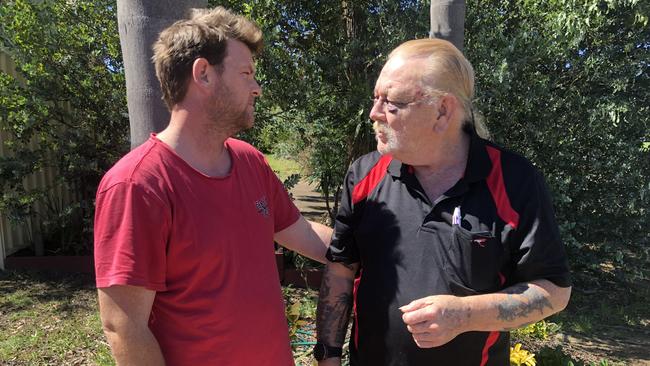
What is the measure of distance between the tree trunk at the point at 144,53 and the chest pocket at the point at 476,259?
1.30m

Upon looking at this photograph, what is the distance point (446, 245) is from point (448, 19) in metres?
2.32

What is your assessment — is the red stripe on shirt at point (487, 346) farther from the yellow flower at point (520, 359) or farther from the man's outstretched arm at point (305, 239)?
the yellow flower at point (520, 359)

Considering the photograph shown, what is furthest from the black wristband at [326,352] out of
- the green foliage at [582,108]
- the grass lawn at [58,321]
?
the green foliage at [582,108]

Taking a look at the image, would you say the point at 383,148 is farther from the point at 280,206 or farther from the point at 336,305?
the point at 336,305

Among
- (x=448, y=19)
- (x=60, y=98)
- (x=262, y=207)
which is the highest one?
(x=448, y=19)

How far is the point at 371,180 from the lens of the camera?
1926 millimetres

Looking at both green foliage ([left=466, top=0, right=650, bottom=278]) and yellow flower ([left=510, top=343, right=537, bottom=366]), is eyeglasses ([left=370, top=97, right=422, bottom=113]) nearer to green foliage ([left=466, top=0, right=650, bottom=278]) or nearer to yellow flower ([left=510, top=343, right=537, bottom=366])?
yellow flower ([left=510, top=343, right=537, bottom=366])

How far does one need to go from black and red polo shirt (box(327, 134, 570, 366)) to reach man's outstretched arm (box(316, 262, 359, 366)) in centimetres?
11

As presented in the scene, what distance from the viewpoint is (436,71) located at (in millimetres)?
1692

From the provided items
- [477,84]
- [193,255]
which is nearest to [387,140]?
[193,255]

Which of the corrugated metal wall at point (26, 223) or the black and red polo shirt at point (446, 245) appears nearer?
the black and red polo shirt at point (446, 245)

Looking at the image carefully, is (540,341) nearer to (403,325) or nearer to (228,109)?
(403,325)

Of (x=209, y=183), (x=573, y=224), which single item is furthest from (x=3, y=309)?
(x=573, y=224)

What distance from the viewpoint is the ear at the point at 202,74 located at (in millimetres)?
1575
